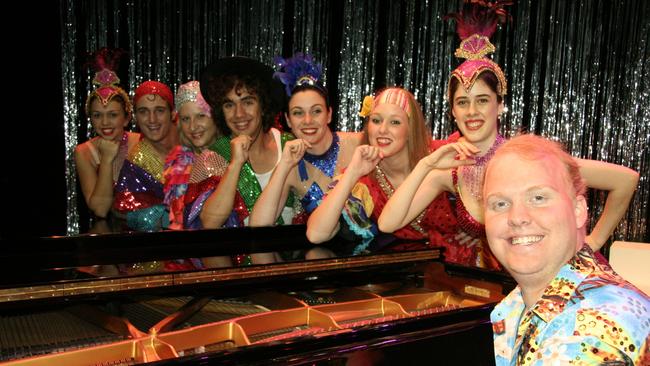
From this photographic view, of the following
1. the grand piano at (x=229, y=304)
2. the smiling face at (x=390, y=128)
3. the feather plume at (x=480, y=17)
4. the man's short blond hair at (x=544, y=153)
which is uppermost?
the feather plume at (x=480, y=17)

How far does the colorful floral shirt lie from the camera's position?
3.12 ft

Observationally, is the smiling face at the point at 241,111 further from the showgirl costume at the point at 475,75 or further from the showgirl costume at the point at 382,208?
the showgirl costume at the point at 475,75

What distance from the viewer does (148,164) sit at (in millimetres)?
4641

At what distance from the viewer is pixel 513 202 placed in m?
1.16

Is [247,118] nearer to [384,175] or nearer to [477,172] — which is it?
[384,175]

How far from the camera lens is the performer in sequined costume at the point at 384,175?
9.75 feet

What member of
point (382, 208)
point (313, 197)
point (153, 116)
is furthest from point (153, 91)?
point (382, 208)

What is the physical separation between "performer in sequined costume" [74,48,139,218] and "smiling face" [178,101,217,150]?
3.57ft

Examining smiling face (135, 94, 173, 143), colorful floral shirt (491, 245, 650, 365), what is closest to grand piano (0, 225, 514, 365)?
colorful floral shirt (491, 245, 650, 365)

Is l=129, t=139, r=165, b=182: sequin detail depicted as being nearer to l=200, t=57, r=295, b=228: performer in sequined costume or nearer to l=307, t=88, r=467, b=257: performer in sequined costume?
l=200, t=57, r=295, b=228: performer in sequined costume

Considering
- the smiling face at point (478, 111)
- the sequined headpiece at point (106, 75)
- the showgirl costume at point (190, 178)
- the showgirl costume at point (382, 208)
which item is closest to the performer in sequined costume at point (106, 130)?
the sequined headpiece at point (106, 75)

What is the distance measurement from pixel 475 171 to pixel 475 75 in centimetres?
49

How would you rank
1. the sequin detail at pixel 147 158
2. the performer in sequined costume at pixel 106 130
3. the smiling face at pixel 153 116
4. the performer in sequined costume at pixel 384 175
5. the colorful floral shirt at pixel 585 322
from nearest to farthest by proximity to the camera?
the colorful floral shirt at pixel 585 322
the performer in sequined costume at pixel 384 175
the sequin detail at pixel 147 158
the smiling face at pixel 153 116
the performer in sequined costume at pixel 106 130

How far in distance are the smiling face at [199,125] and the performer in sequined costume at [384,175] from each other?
49.4 inches
